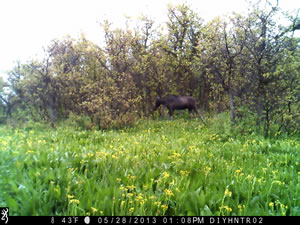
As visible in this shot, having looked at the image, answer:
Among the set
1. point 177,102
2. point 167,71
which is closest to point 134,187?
point 177,102

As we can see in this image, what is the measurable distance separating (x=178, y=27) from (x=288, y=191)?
16681 mm

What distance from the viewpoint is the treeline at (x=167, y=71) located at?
25.7ft

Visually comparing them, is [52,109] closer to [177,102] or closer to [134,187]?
[177,102]

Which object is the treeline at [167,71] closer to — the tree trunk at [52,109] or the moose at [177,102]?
the tree trunk at [52,109]

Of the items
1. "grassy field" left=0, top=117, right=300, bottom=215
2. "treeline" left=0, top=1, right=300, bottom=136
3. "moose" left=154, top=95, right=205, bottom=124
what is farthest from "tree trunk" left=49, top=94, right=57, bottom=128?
"moose" left=154, top=95, right=205, bottom=124

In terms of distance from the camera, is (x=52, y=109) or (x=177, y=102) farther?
(x=177, y=102)

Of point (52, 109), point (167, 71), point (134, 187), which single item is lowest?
point (134, 187)

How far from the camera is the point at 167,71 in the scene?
17703mm

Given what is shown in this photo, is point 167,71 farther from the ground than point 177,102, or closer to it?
farther from the ground

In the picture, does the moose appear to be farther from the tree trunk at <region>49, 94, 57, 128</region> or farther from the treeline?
the tree trunk at <region>49, 94, 57, 128</region>

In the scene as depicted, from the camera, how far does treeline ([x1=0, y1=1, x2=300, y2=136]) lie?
7.85 m

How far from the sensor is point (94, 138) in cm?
691

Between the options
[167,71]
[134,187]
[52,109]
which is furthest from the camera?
[167,71]

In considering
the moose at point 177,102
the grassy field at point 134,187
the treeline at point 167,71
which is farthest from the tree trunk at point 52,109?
the moose at point 177,102
